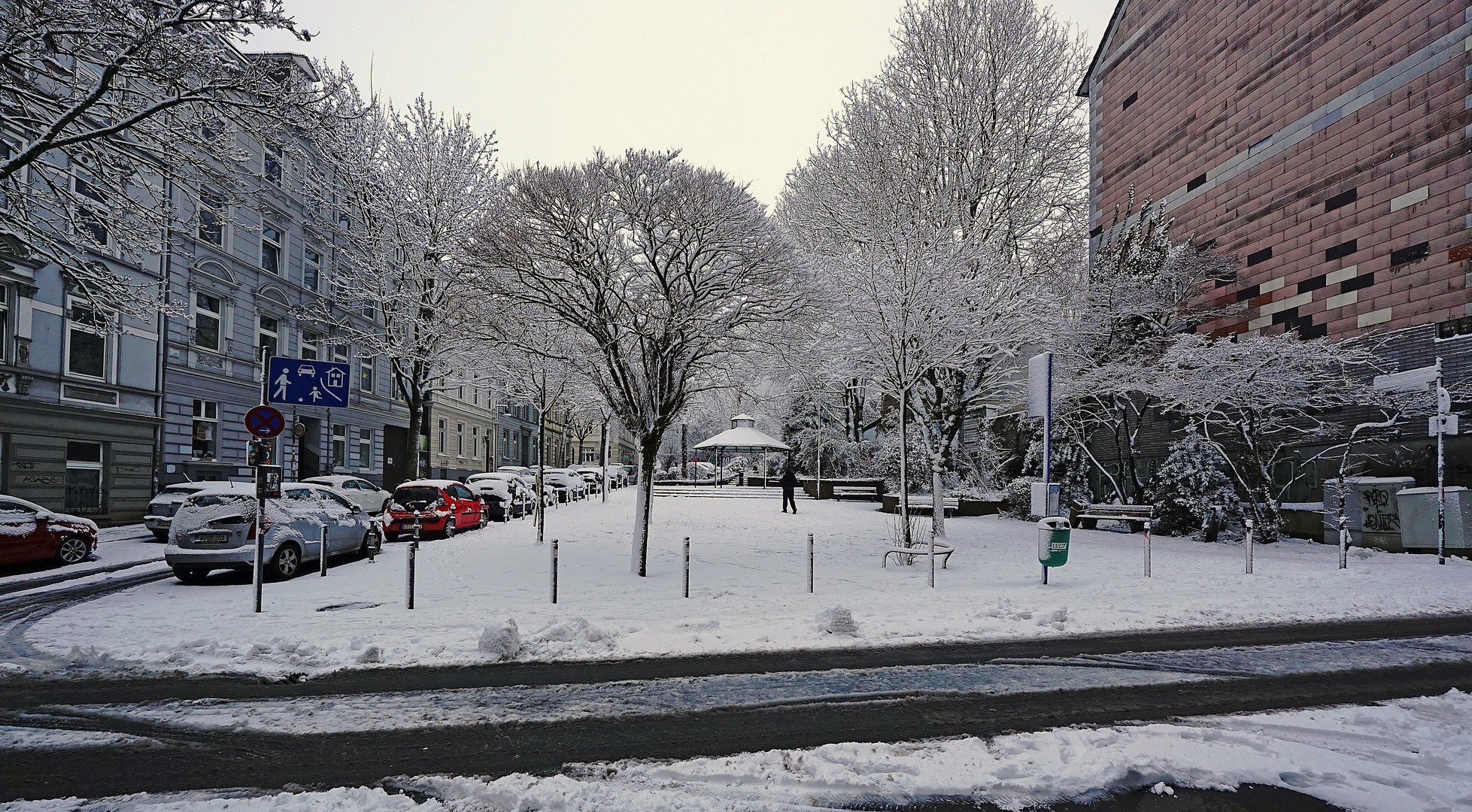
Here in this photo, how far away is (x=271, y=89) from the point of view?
980 cm

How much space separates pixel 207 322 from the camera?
24.4 meters

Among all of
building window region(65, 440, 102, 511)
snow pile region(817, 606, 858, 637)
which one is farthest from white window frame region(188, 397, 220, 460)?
snow pile region(817, 606, 858, 637)

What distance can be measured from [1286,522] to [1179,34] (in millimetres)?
15820

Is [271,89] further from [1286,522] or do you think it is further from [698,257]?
[1286,522]

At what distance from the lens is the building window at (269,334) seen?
89.0ft

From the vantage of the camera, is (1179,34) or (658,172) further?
(1179,34)

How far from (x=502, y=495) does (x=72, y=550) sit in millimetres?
11651

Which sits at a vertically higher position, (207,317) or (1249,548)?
(207,317)

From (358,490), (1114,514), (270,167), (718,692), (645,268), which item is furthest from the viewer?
(270,167)

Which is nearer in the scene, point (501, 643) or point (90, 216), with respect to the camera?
point (501, 643)

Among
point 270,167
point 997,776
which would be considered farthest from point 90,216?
point 270,167

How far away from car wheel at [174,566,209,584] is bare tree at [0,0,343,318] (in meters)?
4.30

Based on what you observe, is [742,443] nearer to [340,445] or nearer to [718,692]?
[340,445]

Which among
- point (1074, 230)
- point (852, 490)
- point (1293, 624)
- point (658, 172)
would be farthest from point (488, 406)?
point (1293, 624)
